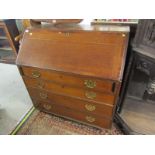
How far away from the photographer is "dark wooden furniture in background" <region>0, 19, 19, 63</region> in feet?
6.88

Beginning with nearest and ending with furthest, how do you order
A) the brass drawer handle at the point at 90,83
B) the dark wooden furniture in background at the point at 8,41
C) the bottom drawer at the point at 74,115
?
the brass drawer handle at the point at 90,83
the bottom drawer at the point at 74,115
the dark wooden furniture in background at the point at 8,41

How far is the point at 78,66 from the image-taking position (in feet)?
3.66

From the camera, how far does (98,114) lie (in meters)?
1.35

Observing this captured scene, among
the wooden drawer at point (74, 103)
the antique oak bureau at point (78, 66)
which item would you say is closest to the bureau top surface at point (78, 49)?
the antique oak bureau at point (78, 66)

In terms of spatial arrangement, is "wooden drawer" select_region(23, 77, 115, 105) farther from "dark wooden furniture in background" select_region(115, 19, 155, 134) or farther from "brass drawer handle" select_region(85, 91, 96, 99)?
"dark wooden furniture in background" select_region(115, 19, 155, 134)

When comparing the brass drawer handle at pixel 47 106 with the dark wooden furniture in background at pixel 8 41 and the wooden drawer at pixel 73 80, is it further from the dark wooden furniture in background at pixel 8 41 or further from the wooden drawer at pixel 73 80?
the dark wooden furniture in background at pixel 8 41

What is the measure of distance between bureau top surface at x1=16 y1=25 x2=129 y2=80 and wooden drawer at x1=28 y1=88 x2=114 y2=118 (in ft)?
1.07

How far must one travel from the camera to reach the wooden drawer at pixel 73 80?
1085 mm

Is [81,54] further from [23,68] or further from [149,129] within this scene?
[149,129]

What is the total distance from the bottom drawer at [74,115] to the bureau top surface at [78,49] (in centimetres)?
50

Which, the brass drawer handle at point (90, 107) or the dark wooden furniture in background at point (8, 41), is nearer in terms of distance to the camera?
the brass drawer handle at point (90, 107)

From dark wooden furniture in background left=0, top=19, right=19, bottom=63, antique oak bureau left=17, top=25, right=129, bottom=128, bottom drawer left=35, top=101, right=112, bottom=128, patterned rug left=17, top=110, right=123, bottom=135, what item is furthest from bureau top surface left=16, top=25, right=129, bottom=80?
dark wooden furniture in background left=0, top=19, right=19, bottom=63
